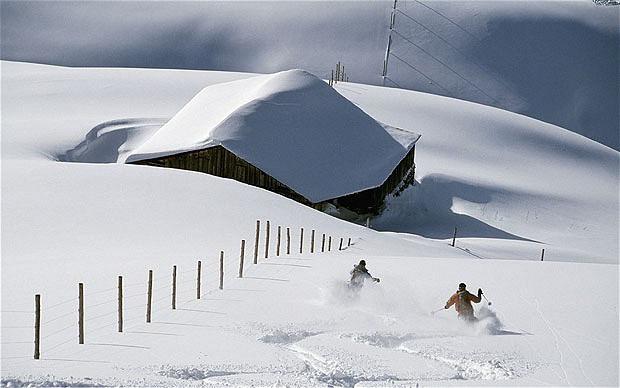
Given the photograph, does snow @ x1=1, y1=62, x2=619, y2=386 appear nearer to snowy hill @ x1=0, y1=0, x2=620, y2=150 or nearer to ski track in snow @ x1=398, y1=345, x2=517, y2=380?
ski track in snow @ x1=398, y1=345, x2=517, y2=380

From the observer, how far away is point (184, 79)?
196 feet

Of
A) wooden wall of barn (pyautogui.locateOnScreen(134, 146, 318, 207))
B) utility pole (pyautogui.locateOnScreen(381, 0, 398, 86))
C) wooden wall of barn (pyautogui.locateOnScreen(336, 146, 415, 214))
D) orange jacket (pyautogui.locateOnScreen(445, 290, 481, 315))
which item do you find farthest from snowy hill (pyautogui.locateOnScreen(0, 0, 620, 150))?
orange jacket (pyautogui.locateOnScreen(445, 290, 481, 315))

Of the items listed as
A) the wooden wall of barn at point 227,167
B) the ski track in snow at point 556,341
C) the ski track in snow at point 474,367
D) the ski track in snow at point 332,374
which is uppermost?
the wooden wall of barn at point 227,167

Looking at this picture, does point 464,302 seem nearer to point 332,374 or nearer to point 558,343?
point 558,343

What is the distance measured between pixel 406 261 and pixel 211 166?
48.4 ft

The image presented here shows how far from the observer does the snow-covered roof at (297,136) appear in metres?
34.4

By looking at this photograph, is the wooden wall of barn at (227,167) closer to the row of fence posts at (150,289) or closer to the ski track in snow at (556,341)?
the row of fence posts at (150,289)

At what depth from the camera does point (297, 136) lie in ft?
119

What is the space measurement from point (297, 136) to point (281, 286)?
1966 cm

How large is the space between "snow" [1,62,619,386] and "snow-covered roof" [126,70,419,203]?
2480mm

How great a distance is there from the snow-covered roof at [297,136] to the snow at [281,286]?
248 cm

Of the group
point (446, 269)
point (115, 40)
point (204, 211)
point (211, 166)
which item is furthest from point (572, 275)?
point (115, 40)

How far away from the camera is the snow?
12.2m

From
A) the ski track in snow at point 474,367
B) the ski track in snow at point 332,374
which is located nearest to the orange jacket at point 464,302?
the ski track in snow at point 474,367
